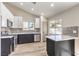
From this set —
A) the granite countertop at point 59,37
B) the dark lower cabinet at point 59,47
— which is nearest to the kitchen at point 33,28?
the granite countertop at point 59,37

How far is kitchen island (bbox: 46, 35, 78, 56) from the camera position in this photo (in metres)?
2.69

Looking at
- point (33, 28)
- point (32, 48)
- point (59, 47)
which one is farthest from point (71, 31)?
point (32, 48)

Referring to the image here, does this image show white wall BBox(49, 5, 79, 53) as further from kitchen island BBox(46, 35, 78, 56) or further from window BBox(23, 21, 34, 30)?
window BBox(23, 21, 34, 30)

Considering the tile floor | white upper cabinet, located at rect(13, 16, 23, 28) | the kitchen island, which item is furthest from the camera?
the kitchen island

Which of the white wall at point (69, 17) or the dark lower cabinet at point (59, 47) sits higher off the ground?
the white wall at point (69, 17)

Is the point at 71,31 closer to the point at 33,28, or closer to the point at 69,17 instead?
the point at 69,17

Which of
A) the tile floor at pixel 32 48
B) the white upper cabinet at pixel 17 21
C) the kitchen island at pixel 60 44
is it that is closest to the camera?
the white upper cabinet at pixel 17 21

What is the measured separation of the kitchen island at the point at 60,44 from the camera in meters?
2.69

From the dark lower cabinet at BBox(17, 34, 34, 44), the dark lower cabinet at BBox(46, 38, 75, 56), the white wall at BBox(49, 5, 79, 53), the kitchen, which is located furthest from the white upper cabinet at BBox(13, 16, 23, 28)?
the dark lower cabinet at BBox(46, 38, 75, 56)

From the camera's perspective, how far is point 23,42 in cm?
266

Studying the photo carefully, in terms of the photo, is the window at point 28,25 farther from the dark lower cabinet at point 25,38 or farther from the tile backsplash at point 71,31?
the tile backsplash at point 71,31

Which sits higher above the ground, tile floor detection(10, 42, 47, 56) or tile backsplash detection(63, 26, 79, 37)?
tile backsplash detection(63, 26, 79, 37)

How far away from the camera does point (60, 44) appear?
2824 millimetres

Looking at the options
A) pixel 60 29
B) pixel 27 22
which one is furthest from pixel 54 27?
pixel 27 22
